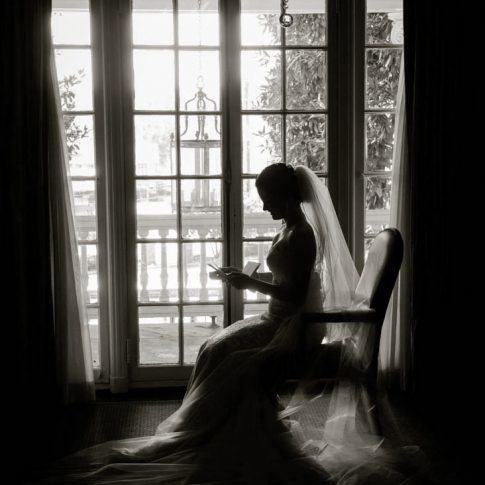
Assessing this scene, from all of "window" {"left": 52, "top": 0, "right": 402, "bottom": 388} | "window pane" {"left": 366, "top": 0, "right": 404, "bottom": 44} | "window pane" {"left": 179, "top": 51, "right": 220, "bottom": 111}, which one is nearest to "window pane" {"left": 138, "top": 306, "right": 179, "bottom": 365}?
"window" {"left": 52, "top": 0, "right": 402, "bottom": 388}

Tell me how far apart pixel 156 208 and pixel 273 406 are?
1.64 m

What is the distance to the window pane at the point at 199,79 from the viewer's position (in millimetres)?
3951

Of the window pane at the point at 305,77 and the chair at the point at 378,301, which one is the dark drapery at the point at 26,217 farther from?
the chair at the point at 378,301

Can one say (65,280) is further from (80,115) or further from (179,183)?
(80,115)

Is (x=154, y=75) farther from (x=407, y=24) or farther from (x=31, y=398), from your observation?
(x=31, y=398)

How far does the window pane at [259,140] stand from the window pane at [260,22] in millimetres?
456

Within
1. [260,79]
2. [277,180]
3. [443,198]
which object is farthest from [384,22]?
[277,180]

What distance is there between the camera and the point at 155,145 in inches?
156

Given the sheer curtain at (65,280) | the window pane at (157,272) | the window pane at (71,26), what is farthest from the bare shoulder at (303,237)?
the window pane at (71,26)

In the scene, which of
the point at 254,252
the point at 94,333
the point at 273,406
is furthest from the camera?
the point at 94,333

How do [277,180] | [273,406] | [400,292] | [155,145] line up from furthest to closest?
[155,145] → [400,292] → [277,180] → [273,406]

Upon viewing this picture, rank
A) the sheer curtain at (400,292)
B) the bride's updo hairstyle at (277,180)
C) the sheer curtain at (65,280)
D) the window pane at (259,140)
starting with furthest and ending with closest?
the window pane at (259,140) → the sheer curtain at (400,292) → the sheer curtain at (65,280) → the bride's updo hairstyle at (277,180)

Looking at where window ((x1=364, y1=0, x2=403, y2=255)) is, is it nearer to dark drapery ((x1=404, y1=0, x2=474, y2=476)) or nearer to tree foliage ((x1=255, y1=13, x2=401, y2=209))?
tree foliage ((x1=255, y1=13, x2=401, y2=209))

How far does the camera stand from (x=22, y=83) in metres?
3.53
